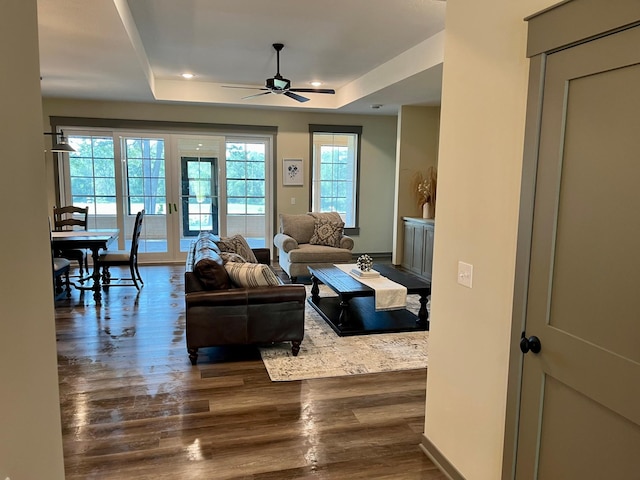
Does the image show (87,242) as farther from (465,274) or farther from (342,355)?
(465,274)

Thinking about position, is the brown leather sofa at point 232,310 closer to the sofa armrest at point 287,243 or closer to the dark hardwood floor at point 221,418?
the dark hardwood floor at point 221,418

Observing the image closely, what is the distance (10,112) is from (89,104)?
284 inches

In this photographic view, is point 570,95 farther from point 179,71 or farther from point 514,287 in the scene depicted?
point 179,71

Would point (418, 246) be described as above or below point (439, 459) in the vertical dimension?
above

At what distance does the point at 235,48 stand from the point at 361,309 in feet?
11.3

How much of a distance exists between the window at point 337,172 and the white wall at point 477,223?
6.44m

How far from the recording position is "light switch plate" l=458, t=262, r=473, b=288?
87.4 inches

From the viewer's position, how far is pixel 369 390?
3410mm

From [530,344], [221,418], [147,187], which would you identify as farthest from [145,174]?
[530,344]

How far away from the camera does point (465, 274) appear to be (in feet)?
7.40

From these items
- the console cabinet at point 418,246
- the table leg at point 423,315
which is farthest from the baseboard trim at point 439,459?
the console cabinet at point 418,246

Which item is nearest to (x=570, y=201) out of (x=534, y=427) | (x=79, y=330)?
(x=534, y=427)

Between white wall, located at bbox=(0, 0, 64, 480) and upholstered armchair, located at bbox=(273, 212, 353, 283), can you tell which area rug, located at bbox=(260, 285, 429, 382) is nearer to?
upholstered armchair, located at bbox=(273, 212, 353, 283)

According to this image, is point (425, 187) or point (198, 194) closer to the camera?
point (425, 187)
